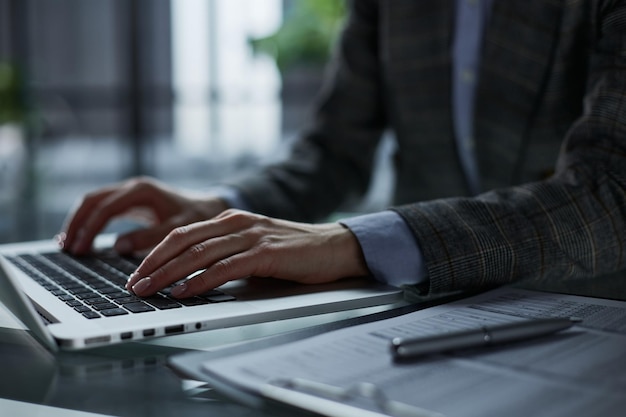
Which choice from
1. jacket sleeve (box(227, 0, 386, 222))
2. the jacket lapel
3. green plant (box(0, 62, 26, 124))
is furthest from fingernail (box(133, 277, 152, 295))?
green plant (box(0, 62, 26, 124))

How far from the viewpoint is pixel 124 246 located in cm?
88

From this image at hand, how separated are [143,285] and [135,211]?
43 cm

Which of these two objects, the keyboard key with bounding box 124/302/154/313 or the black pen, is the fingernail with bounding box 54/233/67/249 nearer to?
the keyboard key with bounding box 124/302/154/313

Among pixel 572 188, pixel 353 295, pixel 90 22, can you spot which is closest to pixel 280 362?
pixel 353 295

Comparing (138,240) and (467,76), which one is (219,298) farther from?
(467,76)

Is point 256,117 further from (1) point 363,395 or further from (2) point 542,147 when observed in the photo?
(1) point 363,395

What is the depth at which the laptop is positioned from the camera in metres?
0.52

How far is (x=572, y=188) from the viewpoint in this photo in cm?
76

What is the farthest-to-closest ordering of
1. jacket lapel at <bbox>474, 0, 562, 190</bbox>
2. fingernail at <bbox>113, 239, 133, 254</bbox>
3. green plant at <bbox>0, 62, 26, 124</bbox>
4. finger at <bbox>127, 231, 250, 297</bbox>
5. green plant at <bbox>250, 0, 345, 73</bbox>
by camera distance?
1. green plant at <bbox>0, 62, 26, 124</bbox>
2. green plant at <bbox>250, 0, 345, 73</bbox>
3. jacket lapel at <bbox>474, 0, 562, 190</bbox>
4. fingernail at <bbox>113, 239, 133, 254</bbox>
5. finger at <bbox>127, 231, 250, 297</bbox>

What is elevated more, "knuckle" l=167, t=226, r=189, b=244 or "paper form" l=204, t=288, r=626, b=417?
"knuckle" l=167, t=226, r=189, b=244

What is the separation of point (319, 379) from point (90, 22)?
770cm

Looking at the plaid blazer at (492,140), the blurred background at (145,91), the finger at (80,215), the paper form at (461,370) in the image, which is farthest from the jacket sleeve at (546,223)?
the blurred background at (145,91)

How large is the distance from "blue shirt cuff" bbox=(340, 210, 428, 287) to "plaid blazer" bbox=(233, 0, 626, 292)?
0.01m

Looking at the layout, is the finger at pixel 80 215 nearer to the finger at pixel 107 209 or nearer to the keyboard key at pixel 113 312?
the finger at pixel 107 209
